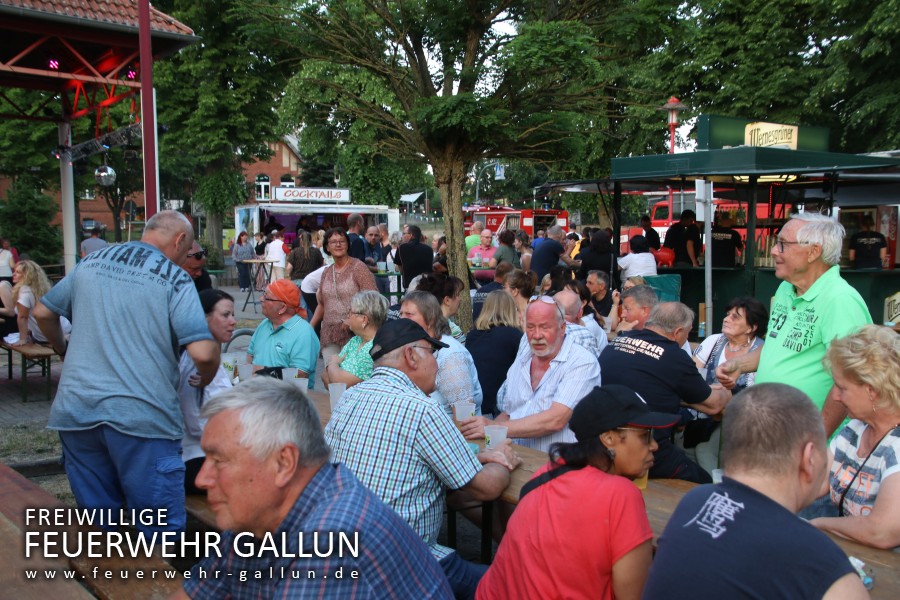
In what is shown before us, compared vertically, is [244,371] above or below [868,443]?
below

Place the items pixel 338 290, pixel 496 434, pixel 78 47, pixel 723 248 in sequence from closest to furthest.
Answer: pixel 496 434
pixel 338 290
pixel 723 248
pixel 78 47

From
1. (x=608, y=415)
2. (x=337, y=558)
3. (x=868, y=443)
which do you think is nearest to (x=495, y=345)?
(x=868, y=443)

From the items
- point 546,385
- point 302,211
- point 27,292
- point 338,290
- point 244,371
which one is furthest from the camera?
point 302,211

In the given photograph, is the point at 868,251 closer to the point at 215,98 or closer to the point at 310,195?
the point at 215,98

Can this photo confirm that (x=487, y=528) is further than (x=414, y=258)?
No

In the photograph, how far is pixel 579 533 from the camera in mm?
2207

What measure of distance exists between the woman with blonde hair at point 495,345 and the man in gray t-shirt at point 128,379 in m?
2.33

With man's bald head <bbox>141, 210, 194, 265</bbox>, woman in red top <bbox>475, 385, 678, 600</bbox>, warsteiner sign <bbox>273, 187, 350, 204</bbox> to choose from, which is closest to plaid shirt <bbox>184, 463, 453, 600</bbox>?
woman in red top <bbox>475, 385, 678, 600</bbox>

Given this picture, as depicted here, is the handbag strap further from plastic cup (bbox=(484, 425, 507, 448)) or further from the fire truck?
the fire truck

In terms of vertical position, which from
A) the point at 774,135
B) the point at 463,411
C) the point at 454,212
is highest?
the point at 774,135

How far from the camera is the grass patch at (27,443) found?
627cm

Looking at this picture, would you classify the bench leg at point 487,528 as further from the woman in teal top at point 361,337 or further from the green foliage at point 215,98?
the green foliage at point 215,98

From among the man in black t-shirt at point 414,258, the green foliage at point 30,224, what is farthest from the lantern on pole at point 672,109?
the green foliage at point 30,224

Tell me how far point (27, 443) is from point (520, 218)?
94.6 feet
